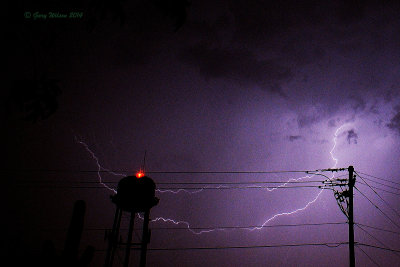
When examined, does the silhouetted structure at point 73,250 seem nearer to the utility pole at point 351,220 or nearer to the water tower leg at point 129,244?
the water tower leg at point 129,244

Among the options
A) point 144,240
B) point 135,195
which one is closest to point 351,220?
point 144,240

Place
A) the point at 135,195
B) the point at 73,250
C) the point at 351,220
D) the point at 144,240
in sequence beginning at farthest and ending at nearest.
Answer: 1. the point at 351,220
2. the point at 135,195
3. the point at 144,240
4. the point at 73,250

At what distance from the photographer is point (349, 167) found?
15242mm

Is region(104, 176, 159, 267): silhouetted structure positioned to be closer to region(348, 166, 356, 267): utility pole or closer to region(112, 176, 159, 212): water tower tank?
region(112, 176, 159, 212): water tower tank

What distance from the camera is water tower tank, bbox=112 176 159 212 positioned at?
1281cm

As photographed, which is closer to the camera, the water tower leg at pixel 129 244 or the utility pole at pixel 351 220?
the water tower leg at pixel 129 244

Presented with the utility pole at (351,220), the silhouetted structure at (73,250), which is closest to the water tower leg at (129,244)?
the utility pole at (351,220)

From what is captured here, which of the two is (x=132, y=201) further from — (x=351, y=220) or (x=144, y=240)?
(x=351, y=220)

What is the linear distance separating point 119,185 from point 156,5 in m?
12.1

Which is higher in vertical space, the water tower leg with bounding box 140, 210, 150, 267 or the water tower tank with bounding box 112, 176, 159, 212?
the water tower tank with bounding box 112, 176, 159, 212

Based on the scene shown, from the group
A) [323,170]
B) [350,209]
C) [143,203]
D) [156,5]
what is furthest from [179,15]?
[323,170]

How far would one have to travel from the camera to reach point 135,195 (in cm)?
1280

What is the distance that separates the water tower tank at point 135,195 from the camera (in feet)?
42.0

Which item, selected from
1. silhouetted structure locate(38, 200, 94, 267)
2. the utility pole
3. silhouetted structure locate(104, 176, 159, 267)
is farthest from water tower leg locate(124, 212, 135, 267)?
silhouetted structure locate(38, 200, 94, 267)
